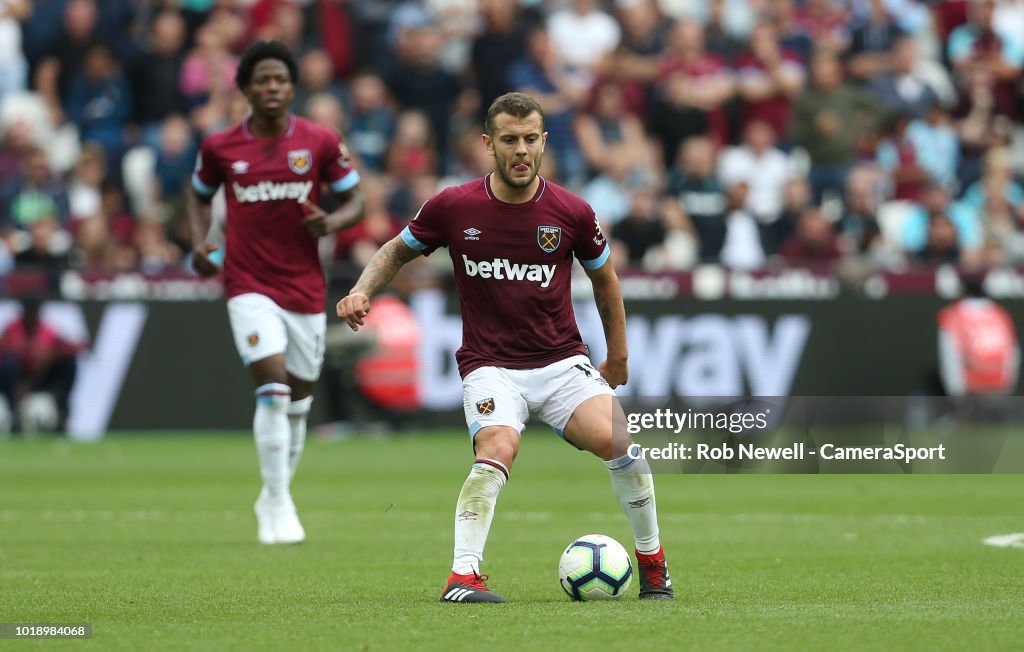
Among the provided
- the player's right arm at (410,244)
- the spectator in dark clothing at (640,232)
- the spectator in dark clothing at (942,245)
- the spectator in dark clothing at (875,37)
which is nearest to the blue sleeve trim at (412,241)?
the player's right arm at (410,244)

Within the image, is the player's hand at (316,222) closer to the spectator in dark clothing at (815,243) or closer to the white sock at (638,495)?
the white sock at (638,495)

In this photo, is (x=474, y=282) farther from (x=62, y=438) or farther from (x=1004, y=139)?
(x=1004, y=139)

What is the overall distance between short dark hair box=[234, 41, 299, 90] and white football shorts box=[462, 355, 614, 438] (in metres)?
3.70

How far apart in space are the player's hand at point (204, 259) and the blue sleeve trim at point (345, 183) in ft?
2.89

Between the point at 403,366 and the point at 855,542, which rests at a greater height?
the point at 403,366

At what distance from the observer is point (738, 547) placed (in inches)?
410

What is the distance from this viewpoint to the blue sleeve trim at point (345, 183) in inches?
450

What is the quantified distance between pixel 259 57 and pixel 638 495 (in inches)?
174

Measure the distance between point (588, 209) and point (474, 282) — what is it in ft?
2.07

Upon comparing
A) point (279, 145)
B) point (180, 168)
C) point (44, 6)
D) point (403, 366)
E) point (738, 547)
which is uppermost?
point (44, 6)

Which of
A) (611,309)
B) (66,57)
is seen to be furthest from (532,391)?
(66,57)

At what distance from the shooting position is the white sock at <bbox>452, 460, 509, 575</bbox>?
771 cm

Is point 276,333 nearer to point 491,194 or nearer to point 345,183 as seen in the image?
point 345,183

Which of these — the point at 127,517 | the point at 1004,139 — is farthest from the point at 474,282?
the point at 1004,139
